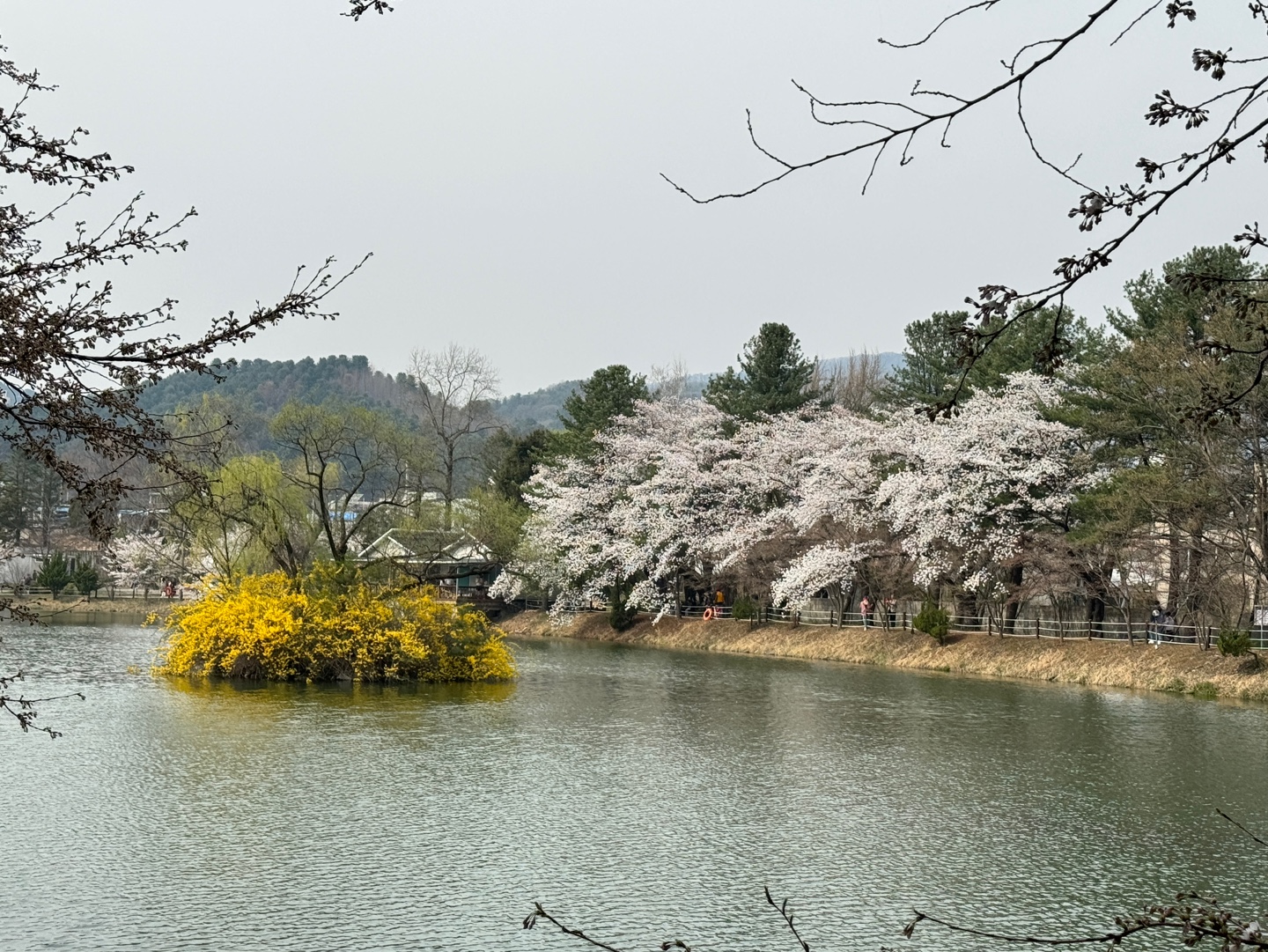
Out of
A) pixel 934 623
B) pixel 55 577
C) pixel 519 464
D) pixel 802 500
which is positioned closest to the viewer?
pixel 934 623

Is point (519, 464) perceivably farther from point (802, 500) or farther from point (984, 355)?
point (984, 355)

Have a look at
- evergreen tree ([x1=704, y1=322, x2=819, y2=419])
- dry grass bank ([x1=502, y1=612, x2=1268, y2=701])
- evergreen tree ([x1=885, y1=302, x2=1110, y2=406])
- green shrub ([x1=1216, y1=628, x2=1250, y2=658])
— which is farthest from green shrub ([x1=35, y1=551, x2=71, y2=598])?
green shrub ([x1=1216, y1=628, x2=1250, y2=658])

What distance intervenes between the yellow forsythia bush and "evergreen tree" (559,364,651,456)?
2284 centimetres

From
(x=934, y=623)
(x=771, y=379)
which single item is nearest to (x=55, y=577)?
(x=771, y=379)

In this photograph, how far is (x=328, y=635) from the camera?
23.7 meters

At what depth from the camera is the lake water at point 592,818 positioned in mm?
9211

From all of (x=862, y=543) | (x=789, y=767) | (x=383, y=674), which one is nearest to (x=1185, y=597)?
(x=862, y=543)

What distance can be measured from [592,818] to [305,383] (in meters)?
138

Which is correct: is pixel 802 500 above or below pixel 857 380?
below

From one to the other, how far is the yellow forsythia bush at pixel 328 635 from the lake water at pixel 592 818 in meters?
1.59

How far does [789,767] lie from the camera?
15812 millimetres

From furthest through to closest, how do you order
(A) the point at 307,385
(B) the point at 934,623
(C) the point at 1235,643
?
1. (A) the point at 307,385
2. (B) the point at 934,623
3. (C) the point at 1235,643

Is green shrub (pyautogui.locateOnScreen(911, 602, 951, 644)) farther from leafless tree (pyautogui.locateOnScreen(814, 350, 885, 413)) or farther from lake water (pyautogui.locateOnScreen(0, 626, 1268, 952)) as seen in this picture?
leafless tree (pyautogui.locateOnScreen(814, 350, 885, 413))

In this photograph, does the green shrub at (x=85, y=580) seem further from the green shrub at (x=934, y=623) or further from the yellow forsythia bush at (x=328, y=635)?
the green shrub at (x=934, y=623)
